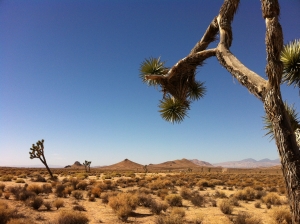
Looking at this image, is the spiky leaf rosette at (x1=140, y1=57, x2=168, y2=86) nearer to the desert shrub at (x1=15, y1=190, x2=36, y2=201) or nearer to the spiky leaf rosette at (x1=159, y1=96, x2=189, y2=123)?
the spiky leaf rosette at (x1=159, y1=96, x2=189, y2=123)

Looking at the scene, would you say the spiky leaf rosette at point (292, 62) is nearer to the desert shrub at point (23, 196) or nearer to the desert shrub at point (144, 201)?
the desert shrub at point (144, 201)

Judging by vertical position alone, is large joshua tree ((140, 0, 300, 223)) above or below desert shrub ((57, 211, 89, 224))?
above

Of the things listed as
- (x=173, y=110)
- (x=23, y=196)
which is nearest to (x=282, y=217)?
(x=173, y=110)

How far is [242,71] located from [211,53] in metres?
1.28

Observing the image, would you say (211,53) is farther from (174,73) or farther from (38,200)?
(38,200)

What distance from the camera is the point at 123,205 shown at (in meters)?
10.3

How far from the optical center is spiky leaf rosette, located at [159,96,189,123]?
24.8 feet

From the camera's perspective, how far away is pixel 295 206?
2895 millimetres

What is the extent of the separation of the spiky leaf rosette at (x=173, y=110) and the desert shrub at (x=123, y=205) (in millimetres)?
4560

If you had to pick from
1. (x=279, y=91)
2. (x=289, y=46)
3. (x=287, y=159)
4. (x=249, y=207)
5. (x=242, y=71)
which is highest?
(x=289, y=46)

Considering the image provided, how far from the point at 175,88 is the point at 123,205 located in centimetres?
630

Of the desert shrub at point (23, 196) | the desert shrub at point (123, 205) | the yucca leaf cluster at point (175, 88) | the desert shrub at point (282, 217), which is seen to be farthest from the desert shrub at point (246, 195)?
the desert shrub at point (23, 196)

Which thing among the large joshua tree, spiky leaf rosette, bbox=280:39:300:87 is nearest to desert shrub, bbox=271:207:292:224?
spiky leaf rosette, bbox=280:39:300:87

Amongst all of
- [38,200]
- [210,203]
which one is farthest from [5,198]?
[210,203]
